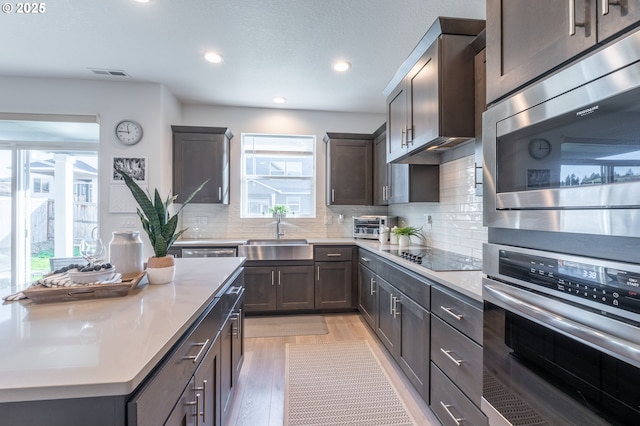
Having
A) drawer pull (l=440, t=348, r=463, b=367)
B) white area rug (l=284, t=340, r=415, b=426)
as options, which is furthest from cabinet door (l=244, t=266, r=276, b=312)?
drawer pull (l=440, t=348, r=463, b=367)

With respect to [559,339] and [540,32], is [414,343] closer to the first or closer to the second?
[559,339]

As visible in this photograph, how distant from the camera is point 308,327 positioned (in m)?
3.25

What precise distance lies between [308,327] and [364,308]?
0.67 m

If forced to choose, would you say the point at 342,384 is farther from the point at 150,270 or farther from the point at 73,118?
the point at 73,118

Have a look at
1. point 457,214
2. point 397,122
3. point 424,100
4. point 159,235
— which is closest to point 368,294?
point 457,214

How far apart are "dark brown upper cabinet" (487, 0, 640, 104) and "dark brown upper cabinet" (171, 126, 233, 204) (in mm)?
3246

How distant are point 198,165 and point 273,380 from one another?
8.73 feet

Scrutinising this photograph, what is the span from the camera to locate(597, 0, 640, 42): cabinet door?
2.07ft

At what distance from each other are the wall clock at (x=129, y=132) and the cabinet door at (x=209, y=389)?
9.59ft

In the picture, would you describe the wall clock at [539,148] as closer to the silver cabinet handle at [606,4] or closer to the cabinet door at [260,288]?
the silver cabinet handle at [606,4]

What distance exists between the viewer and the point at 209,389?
4.25 ft

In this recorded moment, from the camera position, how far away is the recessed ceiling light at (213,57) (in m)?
2.74

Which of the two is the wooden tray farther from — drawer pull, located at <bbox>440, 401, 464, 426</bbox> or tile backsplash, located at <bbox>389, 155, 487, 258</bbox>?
tile backsplash, located at <bbox>389, 155, 487, 258</bbox>

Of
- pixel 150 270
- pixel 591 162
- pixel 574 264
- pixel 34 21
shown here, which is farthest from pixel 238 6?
pixel 574 264
